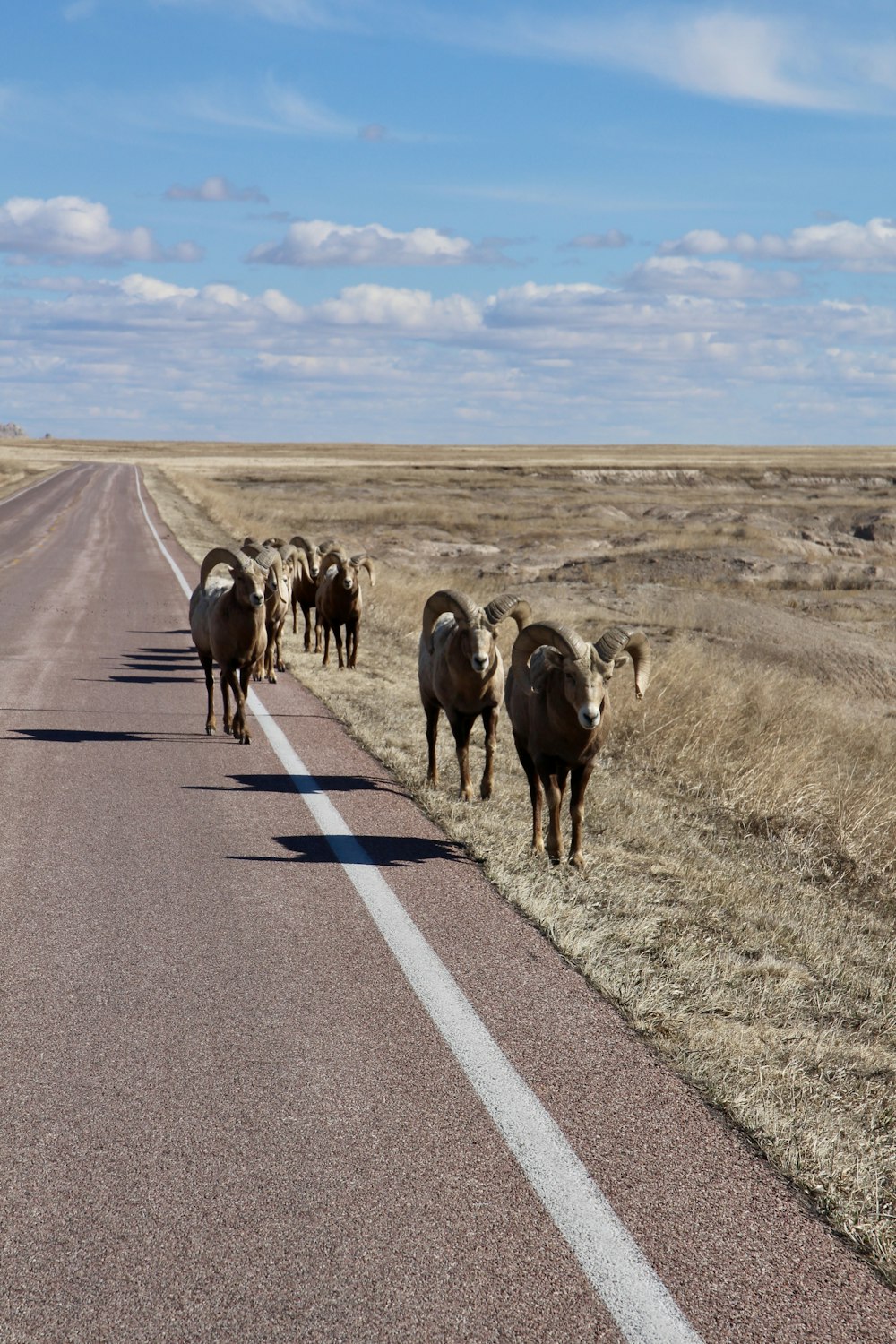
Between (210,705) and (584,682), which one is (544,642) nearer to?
(584,682)

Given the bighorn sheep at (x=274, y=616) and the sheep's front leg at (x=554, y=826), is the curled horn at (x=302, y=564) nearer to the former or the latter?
the bighorn sheep at (x=274, y=616)

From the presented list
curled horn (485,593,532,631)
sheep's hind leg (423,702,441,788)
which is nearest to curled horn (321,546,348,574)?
sheep's hind leg (423,702,441,788)

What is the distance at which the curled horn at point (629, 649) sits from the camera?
7379 mm

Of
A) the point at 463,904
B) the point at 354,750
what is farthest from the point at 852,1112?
the point at 354,750

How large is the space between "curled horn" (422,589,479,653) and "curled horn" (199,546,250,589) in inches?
87.4

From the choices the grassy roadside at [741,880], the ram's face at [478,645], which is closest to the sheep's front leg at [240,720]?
the grassy roadside at [741,880]

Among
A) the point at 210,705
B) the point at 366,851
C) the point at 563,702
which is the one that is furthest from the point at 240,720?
the point at 563,702

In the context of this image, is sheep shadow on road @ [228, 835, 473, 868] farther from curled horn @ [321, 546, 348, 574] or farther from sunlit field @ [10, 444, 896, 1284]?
curled horn @ [321, 546, 348, 574]

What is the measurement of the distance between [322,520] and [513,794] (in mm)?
42243

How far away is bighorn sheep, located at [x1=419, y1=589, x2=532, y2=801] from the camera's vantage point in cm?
880

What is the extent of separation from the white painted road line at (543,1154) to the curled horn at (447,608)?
9.24 feet

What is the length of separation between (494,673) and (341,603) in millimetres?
6822

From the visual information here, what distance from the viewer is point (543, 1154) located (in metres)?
3.84

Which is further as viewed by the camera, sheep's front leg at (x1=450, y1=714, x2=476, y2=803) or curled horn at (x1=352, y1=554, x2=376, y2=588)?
curled horn at (x1=352, y1=554, x2=376, y2=588)
